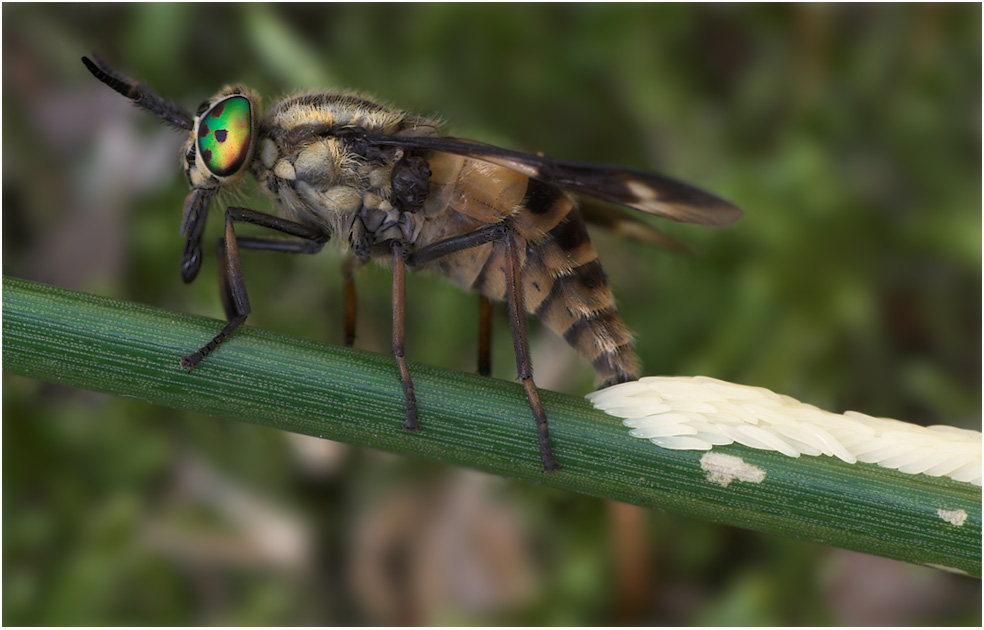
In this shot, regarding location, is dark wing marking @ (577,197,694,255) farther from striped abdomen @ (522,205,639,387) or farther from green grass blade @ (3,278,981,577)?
green grass blade @ (3,278,981,577)

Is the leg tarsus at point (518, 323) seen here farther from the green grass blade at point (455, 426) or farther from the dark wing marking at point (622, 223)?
the dark wing marking at point (622, 223)

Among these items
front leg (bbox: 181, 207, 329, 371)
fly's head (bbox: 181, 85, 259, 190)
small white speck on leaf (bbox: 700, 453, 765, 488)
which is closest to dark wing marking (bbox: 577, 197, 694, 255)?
front leg (bbox: 181, 207, 329, 371)

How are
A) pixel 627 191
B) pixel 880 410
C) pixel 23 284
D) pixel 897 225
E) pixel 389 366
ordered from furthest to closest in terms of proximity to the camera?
1. pixel 897 225
2. pixel 880 410
3. pixel 627 191
4. pixel 389 366
5. pixel 23 284

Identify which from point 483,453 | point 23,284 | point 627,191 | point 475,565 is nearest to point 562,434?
point 483,453

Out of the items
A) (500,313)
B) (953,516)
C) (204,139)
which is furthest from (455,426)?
(500,313)

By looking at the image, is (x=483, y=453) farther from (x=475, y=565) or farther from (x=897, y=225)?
(x=897, y=225)

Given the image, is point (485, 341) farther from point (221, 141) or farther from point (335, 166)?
point (221, 141)
